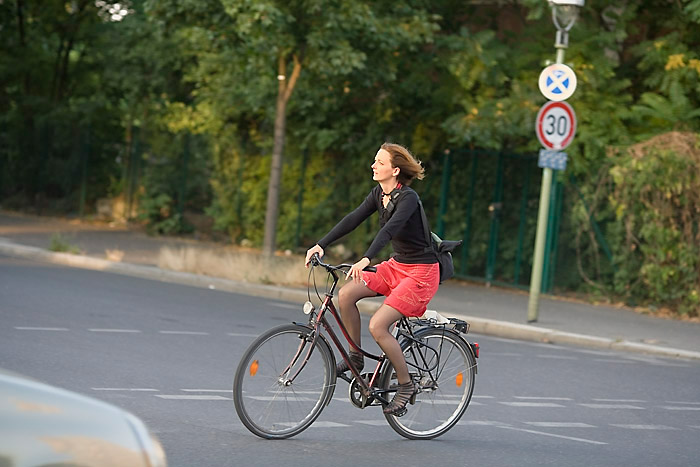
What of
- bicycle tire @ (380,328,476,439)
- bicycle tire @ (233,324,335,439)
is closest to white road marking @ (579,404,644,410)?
bicycle tire @ (380,328,476,439)

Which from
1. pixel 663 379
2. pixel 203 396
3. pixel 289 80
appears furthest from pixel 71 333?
pixel 289 80

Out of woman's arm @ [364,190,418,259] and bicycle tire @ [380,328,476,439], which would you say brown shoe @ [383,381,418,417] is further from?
woman's arm @ [364,190,418,259]

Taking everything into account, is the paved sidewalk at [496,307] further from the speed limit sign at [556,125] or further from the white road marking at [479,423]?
the white road marking at [479,423]

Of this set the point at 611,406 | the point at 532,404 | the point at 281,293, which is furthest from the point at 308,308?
the point at 281,293

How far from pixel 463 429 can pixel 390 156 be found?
2042mm

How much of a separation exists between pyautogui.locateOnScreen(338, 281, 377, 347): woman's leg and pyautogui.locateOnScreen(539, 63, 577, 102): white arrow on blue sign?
821cm

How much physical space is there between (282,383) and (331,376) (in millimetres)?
338

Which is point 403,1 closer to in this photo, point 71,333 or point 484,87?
point 484,87

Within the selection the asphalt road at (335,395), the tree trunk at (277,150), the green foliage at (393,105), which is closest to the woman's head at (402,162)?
the asphalt road at (335,395)

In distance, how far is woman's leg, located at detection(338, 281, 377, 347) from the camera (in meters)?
6.99

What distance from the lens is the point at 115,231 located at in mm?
25750

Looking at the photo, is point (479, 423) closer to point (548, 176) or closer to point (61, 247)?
point (548, 176)

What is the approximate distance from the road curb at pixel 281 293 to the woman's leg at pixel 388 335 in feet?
23.8

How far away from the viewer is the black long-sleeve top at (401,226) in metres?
6.92
